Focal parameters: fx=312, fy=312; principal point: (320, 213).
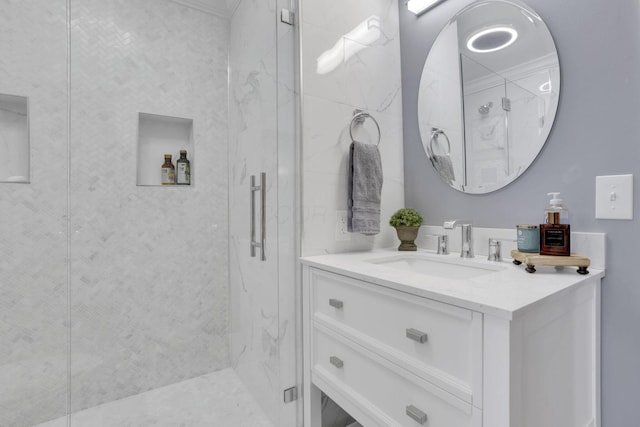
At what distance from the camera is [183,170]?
5.72ft

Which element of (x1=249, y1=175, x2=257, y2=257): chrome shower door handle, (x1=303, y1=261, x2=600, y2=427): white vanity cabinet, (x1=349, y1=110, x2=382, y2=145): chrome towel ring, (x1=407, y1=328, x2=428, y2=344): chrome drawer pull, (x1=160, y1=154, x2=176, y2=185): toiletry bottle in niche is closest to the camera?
(x1=303, y1=261, x2=600, y2=427): white vanity cabinet

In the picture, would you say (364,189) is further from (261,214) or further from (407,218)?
(261,214)

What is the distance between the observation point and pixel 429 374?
74 centimetres

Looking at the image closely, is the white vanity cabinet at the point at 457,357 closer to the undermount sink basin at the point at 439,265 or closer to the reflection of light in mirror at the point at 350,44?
the undermount sink basin at the point at 439,265

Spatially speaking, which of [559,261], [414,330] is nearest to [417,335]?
[414,330]

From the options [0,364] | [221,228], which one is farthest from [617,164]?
[0,364]

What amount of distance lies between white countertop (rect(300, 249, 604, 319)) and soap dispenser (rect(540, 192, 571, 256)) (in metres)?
0.06

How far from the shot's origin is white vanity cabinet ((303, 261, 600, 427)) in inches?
24.0

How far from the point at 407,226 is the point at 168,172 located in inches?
50.5

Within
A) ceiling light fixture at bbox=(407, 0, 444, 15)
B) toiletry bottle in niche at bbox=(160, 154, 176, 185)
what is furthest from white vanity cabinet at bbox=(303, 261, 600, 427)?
ceiling light fixture at bbox=(407, 0, 444, 15)

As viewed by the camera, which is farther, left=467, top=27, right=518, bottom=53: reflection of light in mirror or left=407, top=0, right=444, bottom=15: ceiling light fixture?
left=407, top=0, right=444, bottom=15: ceiling light fixture

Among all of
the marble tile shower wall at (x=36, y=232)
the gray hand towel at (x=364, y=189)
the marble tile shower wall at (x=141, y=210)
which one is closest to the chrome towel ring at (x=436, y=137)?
the gray hand towel at (x=364, y=189)

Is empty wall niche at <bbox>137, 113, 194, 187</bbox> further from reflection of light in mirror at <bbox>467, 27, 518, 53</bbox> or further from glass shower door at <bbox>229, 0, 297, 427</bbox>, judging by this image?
reflection of light in mirror at <bbox>467, 27, 518, 53</bbox>

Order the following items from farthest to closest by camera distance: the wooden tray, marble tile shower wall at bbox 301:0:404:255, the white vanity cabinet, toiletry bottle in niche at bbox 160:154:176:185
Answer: toiletry bottle in niche at bbox 160:154:176:185
marble tile shower wall at bbox 301:0:404:255
the wooden tray
the white vanity cabinet
